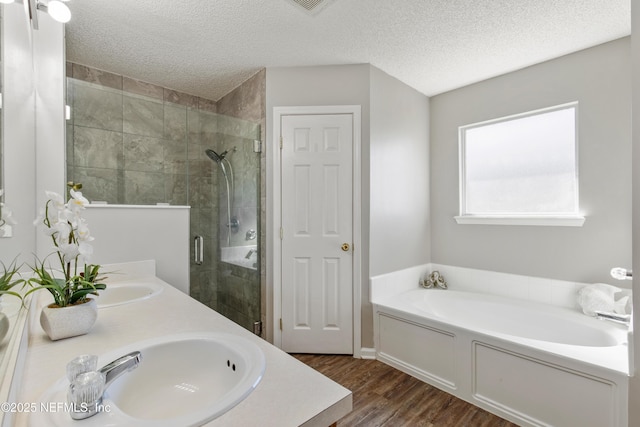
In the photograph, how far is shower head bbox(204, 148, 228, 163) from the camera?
2.65 meters

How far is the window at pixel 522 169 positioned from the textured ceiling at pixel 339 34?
50cm

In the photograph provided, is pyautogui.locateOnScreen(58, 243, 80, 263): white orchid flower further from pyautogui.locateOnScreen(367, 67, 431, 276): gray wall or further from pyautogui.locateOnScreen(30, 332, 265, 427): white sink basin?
pyautogui.locateOnScreen(367, 67, 431, 276): gray wall

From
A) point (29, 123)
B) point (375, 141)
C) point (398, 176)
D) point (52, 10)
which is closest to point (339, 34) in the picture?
point (375, 141)

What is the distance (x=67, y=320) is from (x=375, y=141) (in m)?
2.22

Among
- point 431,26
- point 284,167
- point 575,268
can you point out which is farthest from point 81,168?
point 575,268

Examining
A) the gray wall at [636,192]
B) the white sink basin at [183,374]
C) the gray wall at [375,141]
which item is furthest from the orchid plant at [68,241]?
the gray wall at [636,192]

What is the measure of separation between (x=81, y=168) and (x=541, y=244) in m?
3.76

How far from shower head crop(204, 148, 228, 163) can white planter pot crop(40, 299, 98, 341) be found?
190 cm

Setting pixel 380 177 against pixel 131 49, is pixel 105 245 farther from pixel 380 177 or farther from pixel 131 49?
pixel 380 177

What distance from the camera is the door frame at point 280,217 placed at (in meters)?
2.39

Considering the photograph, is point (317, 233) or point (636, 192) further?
point (317, 233)

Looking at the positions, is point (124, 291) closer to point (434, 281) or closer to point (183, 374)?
point (183, 374)

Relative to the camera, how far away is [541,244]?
7.70 ft

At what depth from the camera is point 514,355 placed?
5.49 feet
